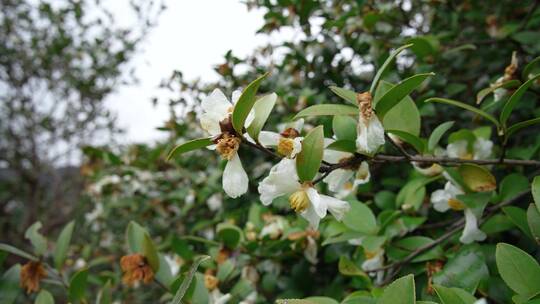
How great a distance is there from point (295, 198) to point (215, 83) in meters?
0.81

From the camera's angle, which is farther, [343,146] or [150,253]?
[150,253]

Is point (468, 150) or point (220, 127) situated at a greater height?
point (220, 127)

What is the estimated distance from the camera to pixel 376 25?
3.81ft

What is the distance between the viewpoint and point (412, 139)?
2.03 feet

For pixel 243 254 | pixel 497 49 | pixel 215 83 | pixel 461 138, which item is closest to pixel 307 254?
pixel 243 254

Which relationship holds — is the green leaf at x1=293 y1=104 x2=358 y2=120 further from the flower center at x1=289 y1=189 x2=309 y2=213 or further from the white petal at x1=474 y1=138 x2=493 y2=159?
the white petal at x1=474 y1=138 x2=493 y2=159

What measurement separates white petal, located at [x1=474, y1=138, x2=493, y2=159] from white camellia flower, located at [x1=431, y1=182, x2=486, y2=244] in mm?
110

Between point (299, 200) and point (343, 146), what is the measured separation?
0.31 ft

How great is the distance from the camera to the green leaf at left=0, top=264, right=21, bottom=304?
82 cm

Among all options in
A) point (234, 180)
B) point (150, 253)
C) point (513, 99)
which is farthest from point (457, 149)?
point (150, 253)

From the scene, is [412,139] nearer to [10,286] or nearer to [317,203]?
[317,203]

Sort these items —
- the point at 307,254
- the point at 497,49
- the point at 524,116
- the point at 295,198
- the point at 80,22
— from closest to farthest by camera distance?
the point at 295,198 < the point at 307,254 < the point at 524,116 < the point at 497,49 < the point at 80,22

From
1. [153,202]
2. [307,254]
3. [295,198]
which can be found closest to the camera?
[295,198]

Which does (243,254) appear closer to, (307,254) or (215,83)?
(307,254)
